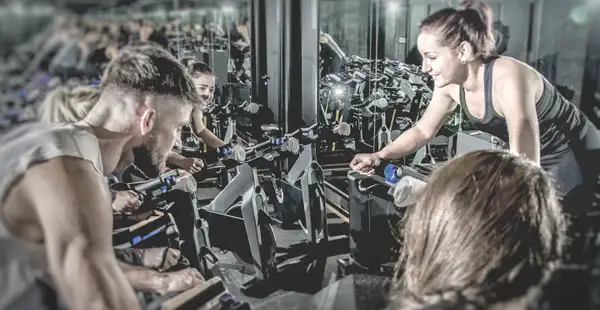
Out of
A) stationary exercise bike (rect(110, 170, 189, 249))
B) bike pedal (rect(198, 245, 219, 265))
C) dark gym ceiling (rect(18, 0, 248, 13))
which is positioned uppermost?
dark gym ceiling (rect(18, 0, 248, 13))

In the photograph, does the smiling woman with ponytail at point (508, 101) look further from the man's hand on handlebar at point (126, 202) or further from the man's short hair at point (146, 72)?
the man's hand on handlebar at point (126, 202)

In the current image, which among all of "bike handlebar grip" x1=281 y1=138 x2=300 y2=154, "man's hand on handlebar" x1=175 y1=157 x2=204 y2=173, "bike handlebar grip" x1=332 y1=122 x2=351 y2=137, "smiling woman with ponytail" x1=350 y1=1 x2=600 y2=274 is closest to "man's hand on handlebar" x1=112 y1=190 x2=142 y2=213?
"man's hand on handlebar" x1=175 y1=157 x2=204 y2=173

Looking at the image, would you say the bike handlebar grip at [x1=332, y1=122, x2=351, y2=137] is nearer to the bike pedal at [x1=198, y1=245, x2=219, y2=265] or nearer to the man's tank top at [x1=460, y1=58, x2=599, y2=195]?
the man's tank top at [x1=460, y1=58, x2=599, y2=195]

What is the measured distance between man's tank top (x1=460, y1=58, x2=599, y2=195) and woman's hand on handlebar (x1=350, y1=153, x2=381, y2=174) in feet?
1.31

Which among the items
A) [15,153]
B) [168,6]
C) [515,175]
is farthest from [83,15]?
[515,175]

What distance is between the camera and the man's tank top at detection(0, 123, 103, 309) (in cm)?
139

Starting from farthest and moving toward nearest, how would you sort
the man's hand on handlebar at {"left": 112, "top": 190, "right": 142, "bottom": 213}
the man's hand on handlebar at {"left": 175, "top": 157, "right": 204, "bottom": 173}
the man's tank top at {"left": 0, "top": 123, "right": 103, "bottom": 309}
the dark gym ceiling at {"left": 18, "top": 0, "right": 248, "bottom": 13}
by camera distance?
1. the man's hand on handlebar at {"left": 175, "top": 157, "right": 204, "bottom": 173}
2. the man's hand on handlebar at {"left": 112, "top": 190, "right": 142, "bottom": 213}
3. the dark gym ceiling at {"left": 18, "top": 0, "right": 248, "bottom": 13}
4. the man's tank top at {"left": 0, "top": 123, "right": 103, "bottom": 309}

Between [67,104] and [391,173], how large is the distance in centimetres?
124

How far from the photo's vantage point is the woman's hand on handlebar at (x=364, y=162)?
2.24 meters

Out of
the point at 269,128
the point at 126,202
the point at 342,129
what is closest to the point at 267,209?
the point at 269,128

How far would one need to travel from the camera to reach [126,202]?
6.16 ft

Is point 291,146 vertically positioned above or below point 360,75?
below

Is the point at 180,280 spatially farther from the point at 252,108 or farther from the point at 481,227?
the point at 481,227

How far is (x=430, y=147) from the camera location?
224 cm
